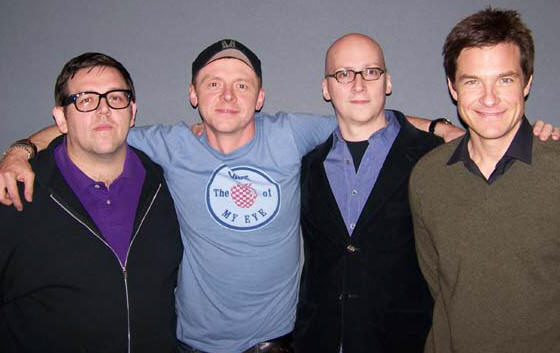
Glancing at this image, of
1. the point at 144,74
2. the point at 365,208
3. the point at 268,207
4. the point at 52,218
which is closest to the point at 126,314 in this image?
the point at 52,218

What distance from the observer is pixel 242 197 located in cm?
200

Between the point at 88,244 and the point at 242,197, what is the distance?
77 centimetres

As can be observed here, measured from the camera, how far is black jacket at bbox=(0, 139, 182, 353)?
1683 mm

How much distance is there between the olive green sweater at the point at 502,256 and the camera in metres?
1.45

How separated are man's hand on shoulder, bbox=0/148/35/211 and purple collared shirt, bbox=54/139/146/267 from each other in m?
0.14

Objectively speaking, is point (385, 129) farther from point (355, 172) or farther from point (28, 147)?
point (28, 147)

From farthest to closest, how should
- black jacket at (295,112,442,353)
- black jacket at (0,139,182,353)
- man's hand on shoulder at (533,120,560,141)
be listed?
black jacket at (295,112,442,353) → black jacket at (0,139,182,353) → man's hand on shoulder at (533,120,560,141)

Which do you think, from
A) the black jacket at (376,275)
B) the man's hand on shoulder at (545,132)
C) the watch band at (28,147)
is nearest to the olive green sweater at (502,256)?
the man's hand on shoulder at (545,132)

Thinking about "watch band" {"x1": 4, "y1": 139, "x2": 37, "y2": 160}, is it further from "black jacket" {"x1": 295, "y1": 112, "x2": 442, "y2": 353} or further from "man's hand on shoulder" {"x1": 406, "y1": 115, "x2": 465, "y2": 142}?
"man's hand on shoulder" {"x1": 406, "y1": 115, "x2": 465, "y2": 142}

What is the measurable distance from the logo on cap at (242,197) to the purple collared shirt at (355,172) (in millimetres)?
327

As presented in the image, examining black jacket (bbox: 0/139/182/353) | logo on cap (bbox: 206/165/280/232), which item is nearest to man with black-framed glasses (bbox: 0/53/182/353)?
black jacket (bbox: 0/139/182/353)

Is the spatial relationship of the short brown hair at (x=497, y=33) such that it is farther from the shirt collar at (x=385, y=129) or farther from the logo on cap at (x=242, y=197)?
the logo on cap at (x=242, y=197)

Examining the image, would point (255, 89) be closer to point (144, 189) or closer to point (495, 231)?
point (144, 189)

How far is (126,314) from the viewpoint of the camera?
1764mm
